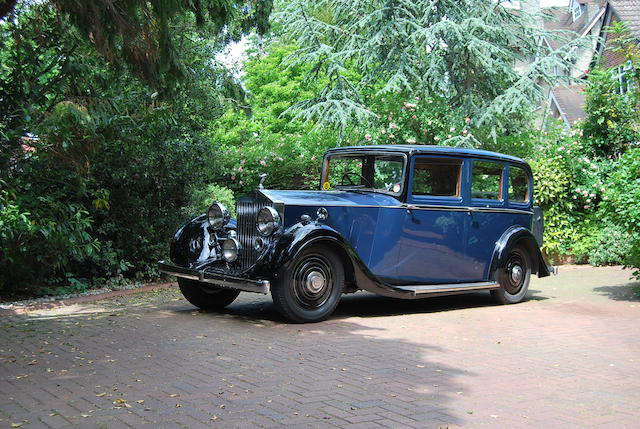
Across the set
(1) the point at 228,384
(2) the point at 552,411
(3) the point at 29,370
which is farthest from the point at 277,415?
(3) the point at 29,370

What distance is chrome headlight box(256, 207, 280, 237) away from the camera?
22.7ft

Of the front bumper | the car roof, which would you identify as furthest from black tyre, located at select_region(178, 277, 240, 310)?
the car roof

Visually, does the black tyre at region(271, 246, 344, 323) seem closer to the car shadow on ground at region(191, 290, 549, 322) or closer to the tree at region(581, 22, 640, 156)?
the car shadow on ground at region(191, 290, 549, 322)

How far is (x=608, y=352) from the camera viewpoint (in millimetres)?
5863

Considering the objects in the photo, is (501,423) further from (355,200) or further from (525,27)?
(525,27)

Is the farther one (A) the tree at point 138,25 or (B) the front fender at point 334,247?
(B) the front fender at point 334,247

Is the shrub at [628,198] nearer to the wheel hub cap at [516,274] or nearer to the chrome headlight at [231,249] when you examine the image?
the wheel hub cap at [516,274]

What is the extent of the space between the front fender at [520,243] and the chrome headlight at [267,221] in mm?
3298

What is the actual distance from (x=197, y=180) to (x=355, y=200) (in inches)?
160

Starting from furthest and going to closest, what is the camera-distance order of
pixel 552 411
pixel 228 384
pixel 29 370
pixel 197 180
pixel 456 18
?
pixel 456 18
pixel 197 180
pixel 29 370
pixel 228 384
pixel 552 411

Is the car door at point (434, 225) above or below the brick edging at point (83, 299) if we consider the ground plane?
above

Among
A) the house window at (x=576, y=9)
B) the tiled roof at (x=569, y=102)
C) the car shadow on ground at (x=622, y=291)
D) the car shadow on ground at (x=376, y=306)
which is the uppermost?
the house window at (x=576, y=9)

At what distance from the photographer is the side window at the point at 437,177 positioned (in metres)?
7.90

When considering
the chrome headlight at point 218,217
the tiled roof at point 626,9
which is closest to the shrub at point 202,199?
the chrome headlight at point 218,217
